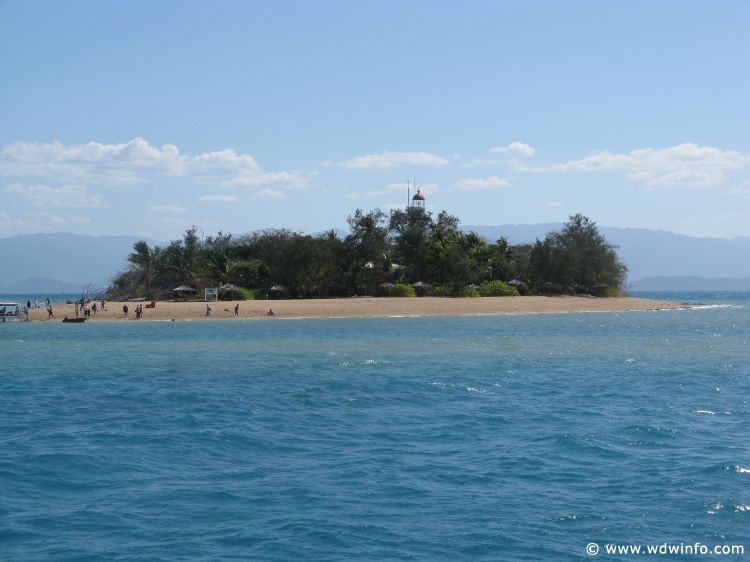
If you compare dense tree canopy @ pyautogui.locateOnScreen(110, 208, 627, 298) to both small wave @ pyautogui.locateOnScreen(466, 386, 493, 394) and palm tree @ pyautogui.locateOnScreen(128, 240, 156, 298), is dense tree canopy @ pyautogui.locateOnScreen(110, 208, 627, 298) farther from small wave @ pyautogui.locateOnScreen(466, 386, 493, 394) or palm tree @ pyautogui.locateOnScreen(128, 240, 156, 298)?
small wave @ pyautogui.locateOnScreen(466, 386, 493, 394)

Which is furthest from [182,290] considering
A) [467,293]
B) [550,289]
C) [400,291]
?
[550,289]

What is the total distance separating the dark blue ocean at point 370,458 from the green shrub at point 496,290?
41.2 meters

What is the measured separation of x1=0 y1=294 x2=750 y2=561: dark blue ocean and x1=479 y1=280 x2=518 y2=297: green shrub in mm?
41183

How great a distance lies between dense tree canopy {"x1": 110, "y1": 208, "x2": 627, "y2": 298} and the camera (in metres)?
67.6

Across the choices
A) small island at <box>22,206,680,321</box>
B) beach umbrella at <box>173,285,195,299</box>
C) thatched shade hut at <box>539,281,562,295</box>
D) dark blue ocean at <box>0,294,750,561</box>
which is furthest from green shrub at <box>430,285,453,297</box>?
dark blue ocean at <box>0,294,750,561</box>

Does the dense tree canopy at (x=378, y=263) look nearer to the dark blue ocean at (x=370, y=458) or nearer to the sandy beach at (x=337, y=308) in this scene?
the sandy beach at (x=337, y=308)

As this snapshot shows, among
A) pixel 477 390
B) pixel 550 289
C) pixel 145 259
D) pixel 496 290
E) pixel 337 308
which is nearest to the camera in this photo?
pixel 477 390

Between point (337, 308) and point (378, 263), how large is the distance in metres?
10.1

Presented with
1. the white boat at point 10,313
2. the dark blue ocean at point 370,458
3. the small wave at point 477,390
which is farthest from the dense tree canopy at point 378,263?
the small wave at point 477,390

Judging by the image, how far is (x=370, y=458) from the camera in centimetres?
1377

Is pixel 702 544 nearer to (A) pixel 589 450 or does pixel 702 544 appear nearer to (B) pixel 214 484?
(A) pixel 589 450

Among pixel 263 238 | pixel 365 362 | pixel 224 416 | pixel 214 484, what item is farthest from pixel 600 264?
pixel 214 484

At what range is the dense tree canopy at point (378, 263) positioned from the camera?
67.6m

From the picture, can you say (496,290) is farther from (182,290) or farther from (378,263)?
(182,290)
